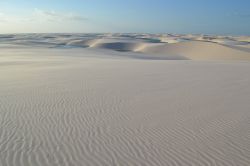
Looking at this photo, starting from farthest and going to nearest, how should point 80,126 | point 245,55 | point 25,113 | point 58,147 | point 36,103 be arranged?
point 245,55, point 36,103, point 25,113, point 80,126, point 58,147

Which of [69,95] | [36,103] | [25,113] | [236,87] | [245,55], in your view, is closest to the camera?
[25,113]

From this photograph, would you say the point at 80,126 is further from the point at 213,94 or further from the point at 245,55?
the point at 245,55

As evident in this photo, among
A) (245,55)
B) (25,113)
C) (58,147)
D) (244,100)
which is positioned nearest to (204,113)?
(244,100)

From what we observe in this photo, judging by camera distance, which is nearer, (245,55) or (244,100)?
(244,100)

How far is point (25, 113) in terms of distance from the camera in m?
7.19

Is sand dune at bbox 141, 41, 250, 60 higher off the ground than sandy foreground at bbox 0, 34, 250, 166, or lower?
lower

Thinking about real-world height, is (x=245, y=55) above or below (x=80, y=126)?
below

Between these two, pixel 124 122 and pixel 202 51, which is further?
pixel 202 51

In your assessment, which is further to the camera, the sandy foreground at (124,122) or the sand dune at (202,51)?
the sand dune at (202,51)

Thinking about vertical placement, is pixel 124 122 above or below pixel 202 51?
above

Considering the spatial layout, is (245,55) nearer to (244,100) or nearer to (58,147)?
(244,100)

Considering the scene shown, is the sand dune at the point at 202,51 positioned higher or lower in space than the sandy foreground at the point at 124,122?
lower

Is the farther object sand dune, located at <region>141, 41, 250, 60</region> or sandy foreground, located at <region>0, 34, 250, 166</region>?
sand dune, located at <region>141, 41, 250, 60</region>

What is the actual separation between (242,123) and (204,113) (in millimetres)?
945
